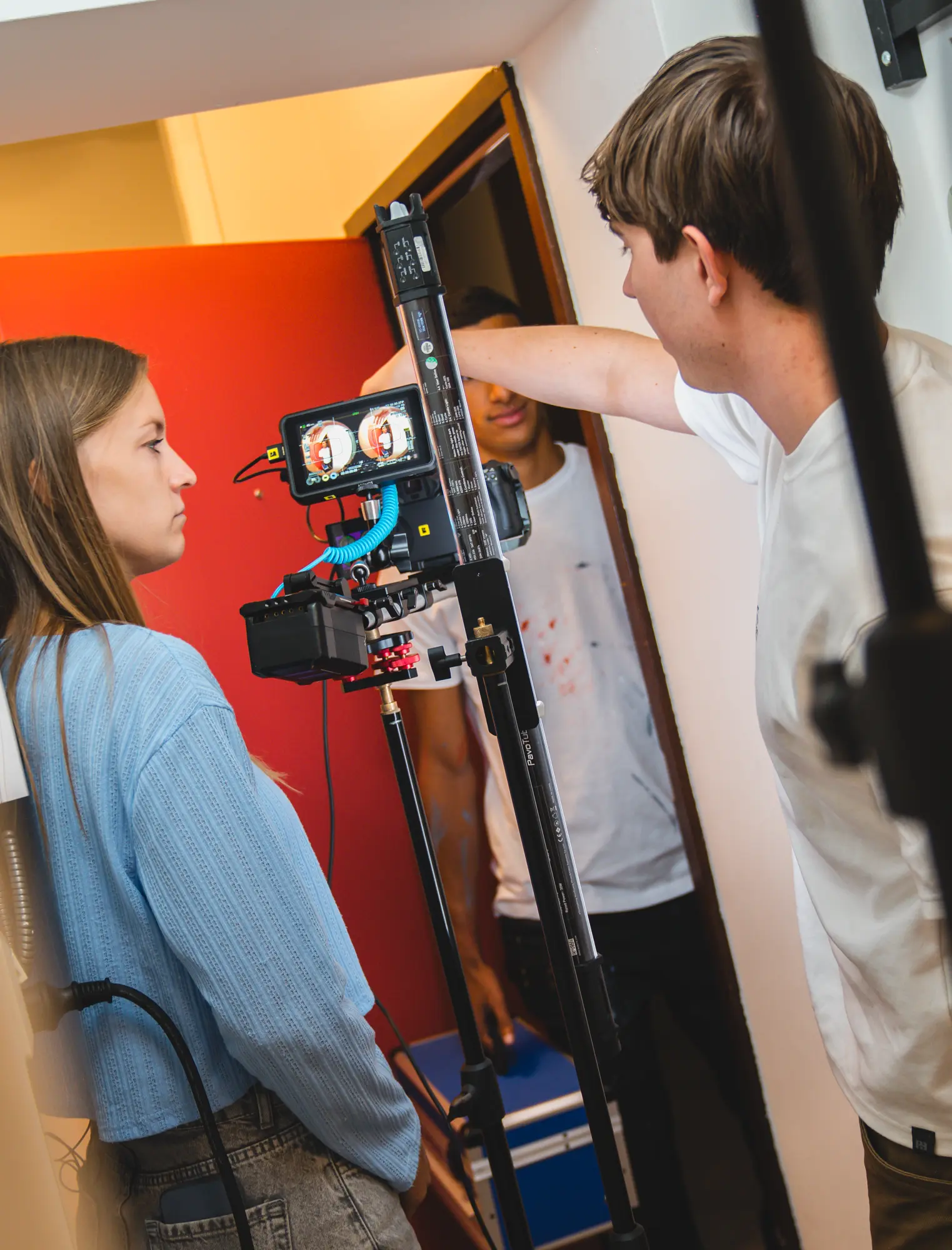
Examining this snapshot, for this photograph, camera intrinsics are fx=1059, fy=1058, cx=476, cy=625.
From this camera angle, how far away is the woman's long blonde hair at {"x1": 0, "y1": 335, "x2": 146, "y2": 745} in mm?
1032

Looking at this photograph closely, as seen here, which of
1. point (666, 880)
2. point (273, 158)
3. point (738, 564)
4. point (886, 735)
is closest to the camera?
point (886, 735)

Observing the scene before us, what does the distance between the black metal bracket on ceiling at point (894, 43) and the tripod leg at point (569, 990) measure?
1116mm


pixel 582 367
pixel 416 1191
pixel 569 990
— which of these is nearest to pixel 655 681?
pixel 582 367

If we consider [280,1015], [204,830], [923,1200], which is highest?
[204,830]

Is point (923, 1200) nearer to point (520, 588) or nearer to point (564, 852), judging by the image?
point (564, 852)

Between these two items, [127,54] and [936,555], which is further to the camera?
[127,54]

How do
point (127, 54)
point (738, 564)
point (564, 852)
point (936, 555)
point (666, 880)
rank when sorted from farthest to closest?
1. point (666, 880)
2. point (738, 564)
3. point (127, 54)
4. point (564, 852)
5. point (936, 555)

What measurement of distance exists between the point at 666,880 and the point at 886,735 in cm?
183

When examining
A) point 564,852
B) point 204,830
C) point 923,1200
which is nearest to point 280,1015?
point 204,830

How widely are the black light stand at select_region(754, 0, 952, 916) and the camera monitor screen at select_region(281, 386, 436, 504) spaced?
0.91m

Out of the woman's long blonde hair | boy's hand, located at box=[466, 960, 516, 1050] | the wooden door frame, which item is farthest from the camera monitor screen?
boy's hand, located at box=[466, 960, 516, 1050]

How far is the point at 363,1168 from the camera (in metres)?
1.01

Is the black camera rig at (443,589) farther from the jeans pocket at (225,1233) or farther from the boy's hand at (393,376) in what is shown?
the boy's hand at (393,376)

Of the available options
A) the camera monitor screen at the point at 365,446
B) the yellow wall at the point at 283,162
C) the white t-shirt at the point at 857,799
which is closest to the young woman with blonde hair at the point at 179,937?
the camera monitor screen at the point at 365,446
